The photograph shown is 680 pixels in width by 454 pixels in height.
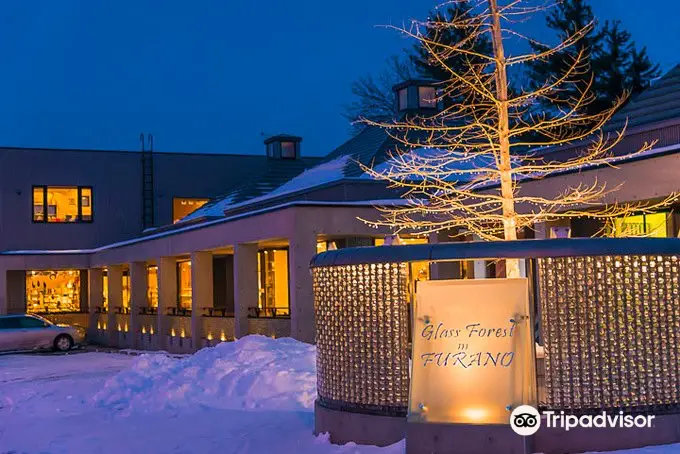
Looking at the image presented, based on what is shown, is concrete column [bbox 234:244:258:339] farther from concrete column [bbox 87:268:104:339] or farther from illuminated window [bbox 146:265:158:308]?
concrete column [bbox 87:268:104:339]

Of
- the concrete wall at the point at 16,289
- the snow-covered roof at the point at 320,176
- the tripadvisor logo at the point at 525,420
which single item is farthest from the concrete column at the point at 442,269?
the concrete wall at the point at 16,289

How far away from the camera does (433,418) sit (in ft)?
34.8

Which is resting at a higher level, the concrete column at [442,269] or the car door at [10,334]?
the concrete column at [442,269]

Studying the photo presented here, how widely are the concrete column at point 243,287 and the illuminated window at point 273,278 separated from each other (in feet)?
15.9

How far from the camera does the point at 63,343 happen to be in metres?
38.3

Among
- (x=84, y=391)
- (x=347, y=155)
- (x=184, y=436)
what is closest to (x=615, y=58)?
(x=347, y=155)

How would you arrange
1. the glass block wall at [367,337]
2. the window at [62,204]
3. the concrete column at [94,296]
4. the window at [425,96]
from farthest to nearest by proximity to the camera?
1. the window at [62,204]
2. the concrete column at [94,296]
3. the window at [425,96]
4. the glass block wall at [367,337]

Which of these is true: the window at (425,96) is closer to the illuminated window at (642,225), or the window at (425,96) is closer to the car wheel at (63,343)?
the car wheel at (63,343)

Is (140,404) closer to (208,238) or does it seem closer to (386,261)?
(386,261)

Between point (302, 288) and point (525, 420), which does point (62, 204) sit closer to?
point (302, 288)

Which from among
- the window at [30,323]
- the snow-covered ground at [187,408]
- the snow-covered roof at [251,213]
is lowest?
the snow-covered ground at [187,408]

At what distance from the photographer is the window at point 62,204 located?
168 ft

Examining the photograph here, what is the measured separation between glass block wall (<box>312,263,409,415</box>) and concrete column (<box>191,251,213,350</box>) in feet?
67.0

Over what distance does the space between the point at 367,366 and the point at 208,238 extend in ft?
67.2
